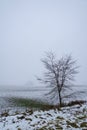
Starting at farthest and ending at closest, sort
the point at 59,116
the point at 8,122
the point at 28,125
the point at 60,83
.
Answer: the point at 60,83, the point at 59,116, the point at 8,122, the point at 28,125

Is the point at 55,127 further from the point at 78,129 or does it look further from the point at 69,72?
the point at 69,72

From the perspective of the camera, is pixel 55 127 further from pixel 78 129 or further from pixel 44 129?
pixel 78 129

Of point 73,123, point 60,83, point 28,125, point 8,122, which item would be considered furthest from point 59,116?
point 60,83

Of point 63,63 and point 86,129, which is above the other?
point 63,63

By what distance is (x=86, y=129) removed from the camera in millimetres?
9141

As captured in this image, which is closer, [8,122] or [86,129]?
[86,129]

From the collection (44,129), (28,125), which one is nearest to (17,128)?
(28,125)

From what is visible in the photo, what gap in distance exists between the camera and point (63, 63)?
26922 millimetres

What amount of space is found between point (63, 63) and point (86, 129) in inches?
717

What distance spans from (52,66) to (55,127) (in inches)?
673

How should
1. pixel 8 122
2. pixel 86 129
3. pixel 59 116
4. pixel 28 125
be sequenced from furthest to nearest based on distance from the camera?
pixel 59 116 < pixel 8 122 < pixel 28 125 < pixel 86 129

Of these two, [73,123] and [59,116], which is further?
[59,116]

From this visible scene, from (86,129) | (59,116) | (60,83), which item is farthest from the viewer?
(60,83)

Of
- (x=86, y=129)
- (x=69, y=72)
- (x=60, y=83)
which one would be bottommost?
(x=86, y=129)
